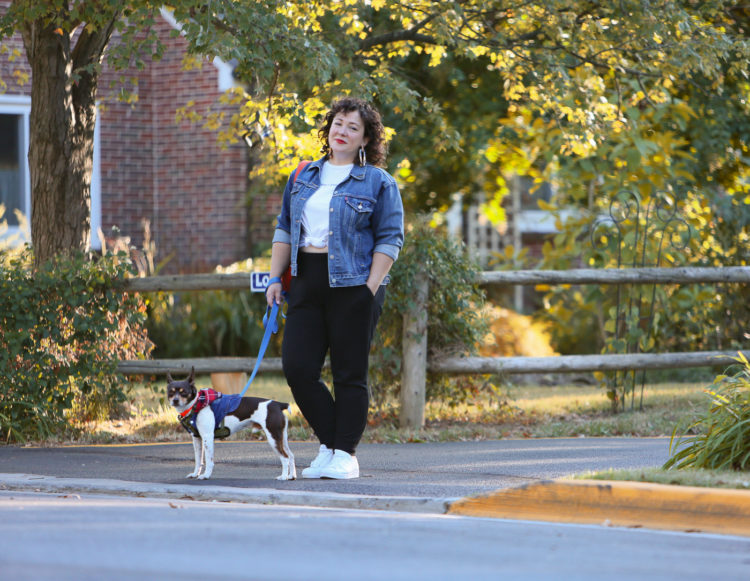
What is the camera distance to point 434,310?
8.79 metres

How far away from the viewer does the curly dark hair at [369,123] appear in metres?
6.15

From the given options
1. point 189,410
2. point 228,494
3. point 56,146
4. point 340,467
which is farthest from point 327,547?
point 56,146

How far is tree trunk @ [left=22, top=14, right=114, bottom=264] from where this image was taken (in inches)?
363

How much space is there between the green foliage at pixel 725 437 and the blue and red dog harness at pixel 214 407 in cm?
237

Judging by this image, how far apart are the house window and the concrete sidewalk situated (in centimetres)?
856

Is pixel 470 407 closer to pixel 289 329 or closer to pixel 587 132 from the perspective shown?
pixel 587 132

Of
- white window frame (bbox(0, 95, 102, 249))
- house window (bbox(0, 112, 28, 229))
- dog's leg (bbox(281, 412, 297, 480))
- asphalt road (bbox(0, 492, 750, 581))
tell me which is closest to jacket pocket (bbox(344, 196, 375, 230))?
dog's leg (bbox(281, 412, 297, 480))

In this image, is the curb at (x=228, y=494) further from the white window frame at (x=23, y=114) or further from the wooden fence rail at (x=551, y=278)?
the white window frame at (x=23, y=114)

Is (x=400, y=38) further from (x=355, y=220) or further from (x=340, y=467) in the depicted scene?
(x=340, y=467)

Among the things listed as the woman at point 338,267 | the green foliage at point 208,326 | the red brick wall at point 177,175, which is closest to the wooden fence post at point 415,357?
the woman at point 338,267

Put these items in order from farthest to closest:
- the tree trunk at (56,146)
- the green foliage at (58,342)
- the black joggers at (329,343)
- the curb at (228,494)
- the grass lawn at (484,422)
Answer: the tree trunk at (56,146), the grass lawn at (484,422), the green foliage at (58,342), the black joggers at (329,343), the curb at (228,494)

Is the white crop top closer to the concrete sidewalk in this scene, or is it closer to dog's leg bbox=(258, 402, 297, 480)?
dog's leg bbox=(258, 402, 297, 480)

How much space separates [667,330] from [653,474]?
8.12 m

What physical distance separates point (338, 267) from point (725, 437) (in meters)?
2.23
